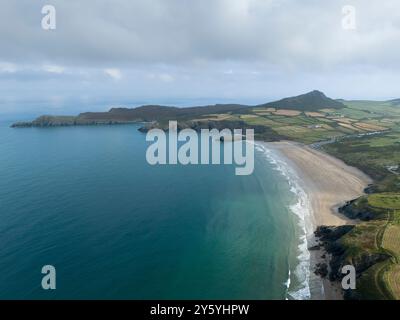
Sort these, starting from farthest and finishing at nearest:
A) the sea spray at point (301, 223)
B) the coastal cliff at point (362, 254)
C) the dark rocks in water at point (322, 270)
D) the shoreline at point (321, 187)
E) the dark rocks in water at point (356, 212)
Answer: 1. the dark rocks in water at point (356, 212)
2. the dark rocks in water at point (322, 270)
3. the shoreline at point (321, 187)
4. the sea spray at point (301, 223)
5. the coastal cliff at point (362, 254)

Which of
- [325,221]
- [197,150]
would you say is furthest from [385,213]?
[197,150]

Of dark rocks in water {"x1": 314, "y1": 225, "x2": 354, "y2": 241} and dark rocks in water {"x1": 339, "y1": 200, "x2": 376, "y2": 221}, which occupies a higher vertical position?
dark rocks in water {"x1": 339, "y1": 200, "x2": 376, "y2": 221}

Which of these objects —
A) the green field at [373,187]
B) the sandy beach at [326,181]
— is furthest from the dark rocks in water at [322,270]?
the sandy beach at [326,181]

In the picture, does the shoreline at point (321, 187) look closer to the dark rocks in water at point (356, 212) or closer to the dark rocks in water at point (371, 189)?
the dark rocks in water at point (371, 189)

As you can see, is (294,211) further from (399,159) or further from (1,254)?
(399,159)

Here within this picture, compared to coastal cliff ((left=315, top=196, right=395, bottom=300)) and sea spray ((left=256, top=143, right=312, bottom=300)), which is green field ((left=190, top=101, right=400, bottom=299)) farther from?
sea spray ((left=256, top=143, right=312, bottom=300))

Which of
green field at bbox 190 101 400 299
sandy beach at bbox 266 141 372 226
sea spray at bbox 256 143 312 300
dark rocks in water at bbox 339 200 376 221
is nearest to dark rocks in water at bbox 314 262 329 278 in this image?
sea spray at bbox 256 143 312 300
